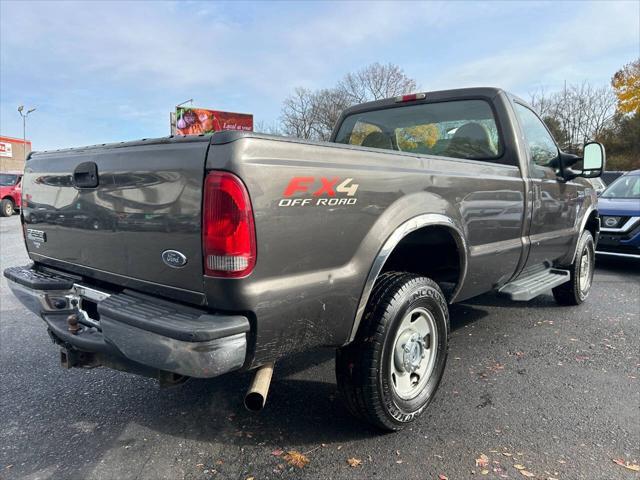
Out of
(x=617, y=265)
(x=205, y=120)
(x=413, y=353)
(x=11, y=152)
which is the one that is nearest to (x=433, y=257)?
(x=413, y=353)

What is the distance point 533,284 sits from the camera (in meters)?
3.97

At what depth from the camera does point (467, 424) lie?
9.01ft

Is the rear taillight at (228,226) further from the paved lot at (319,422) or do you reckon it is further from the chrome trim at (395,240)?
the paved lot at (319,422)

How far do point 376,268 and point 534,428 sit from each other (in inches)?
54.1

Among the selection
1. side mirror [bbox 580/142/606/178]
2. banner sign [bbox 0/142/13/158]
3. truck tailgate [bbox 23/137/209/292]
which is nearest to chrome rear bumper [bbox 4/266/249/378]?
truck tailgate [bbox 23/137/209/292]

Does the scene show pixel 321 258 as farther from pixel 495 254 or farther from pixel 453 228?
pixel 495 254

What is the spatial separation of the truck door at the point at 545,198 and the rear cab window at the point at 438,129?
1.05 feet

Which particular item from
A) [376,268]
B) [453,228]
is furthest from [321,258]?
[453,228]

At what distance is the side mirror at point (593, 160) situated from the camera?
4.57 metres

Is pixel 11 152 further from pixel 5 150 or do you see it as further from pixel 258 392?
pixel 258 392

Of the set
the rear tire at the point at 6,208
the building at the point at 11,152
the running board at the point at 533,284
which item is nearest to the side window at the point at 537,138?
the running board at the point at 533,284

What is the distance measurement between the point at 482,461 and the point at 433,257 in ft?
4.58

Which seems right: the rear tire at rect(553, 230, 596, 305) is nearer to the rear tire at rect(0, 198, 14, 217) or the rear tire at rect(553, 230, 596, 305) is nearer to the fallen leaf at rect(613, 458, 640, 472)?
the fallen leaf at rect(613, 458, 640, 472)

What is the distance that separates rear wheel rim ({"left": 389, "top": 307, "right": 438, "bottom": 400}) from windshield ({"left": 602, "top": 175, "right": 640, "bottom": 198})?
22.9 ft
